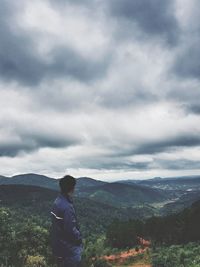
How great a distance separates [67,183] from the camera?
32.7 ft

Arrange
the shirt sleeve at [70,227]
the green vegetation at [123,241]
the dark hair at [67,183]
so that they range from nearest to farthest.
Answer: the shirt sleeve at [70,227]
the dark hair at [67,183]
the green vegetation at [123,241]

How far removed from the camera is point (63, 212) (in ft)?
31.4

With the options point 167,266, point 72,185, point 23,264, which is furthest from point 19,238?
point 72,185

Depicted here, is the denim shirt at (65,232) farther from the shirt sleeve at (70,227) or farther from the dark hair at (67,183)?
the dark hair at (67,183)

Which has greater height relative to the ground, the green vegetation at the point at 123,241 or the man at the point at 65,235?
the man at the point at 65,235

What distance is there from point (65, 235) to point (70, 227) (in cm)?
23

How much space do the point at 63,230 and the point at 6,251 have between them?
104ft

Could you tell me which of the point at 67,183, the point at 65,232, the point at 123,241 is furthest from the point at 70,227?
the point at 123,241

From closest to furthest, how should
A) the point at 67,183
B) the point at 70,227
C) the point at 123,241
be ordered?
the point at 70,227 → the point at 67,183 → the point at 123,241

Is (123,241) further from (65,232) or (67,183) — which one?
(65,232)

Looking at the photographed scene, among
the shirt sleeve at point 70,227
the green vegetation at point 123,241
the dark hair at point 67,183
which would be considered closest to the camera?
the shirt sleeve at point 70,227

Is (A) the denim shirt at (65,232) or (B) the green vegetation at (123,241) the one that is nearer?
(A) the denim shirt at (65,232)

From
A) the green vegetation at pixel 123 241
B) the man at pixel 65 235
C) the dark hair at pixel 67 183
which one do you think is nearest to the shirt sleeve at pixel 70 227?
the man at pixel 65 235

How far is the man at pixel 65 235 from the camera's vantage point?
949 centimetres
